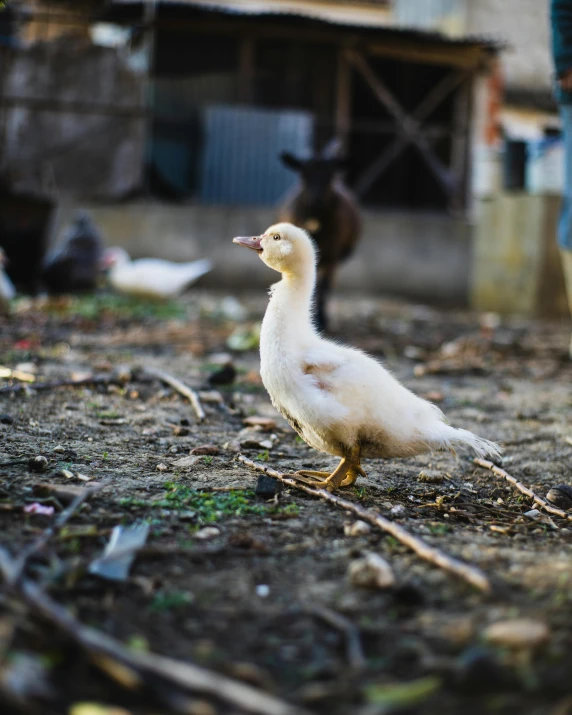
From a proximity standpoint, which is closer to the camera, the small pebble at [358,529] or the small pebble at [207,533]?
the small pebble at [207,533]

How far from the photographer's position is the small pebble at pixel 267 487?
3031mm

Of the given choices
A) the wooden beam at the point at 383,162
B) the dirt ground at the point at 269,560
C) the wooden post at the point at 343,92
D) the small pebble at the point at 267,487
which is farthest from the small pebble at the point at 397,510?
the wooden post at the point at 343,92

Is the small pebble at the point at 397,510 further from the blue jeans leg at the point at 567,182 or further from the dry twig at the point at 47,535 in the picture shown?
the blue jeans leg at the point at 567,182

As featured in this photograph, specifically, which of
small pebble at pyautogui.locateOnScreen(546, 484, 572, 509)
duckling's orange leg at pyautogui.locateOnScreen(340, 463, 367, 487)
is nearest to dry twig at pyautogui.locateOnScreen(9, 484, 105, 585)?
duckling's orange leg at pyautogui.locateOnScreen(340, 463, 367, 487)

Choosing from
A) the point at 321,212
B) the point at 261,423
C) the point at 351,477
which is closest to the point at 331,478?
the point at 351,477

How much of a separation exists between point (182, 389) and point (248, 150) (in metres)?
9.57

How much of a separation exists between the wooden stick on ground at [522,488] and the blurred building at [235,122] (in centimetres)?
886

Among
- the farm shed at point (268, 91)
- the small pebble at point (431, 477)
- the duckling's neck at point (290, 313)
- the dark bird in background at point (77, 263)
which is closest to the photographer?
the duckling's neck at point (290, 313)

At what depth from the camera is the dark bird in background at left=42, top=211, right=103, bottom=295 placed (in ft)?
34.5

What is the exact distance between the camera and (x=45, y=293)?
1052 cm

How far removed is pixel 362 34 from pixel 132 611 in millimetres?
13110

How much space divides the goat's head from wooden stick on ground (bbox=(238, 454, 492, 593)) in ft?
16.5

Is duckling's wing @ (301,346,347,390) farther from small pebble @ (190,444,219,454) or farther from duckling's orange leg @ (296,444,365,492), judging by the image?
small pebble @ (190,444,219,454)

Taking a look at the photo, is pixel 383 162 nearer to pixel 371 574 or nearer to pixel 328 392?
pixel 328 392
